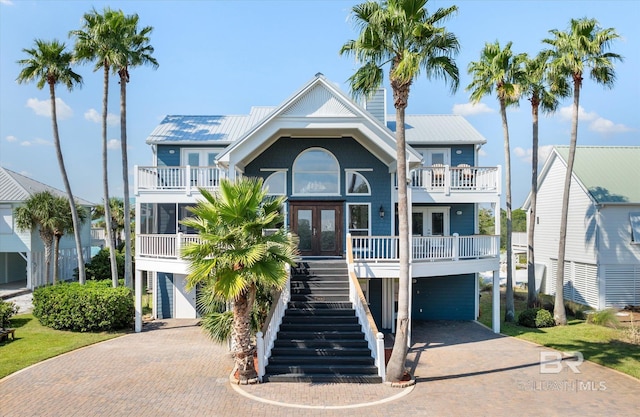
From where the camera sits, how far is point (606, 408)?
9859mm

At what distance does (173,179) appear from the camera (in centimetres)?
1833

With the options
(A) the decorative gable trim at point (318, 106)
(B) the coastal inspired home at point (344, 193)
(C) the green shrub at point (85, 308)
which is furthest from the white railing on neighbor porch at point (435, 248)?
(C) the green shrub at point (85, 308)

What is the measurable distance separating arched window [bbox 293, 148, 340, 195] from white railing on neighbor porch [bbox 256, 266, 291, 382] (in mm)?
4983

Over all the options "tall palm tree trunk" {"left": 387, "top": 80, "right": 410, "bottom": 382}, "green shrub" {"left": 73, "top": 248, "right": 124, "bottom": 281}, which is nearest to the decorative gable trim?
"tall palm tree trunk" {"left": 387, "top": 80, "right": 410, "bottom": 382}

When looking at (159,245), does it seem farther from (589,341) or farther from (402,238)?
(589,341)

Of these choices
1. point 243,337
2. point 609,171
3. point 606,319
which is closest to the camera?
point 243,337

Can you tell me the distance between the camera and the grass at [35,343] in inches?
516

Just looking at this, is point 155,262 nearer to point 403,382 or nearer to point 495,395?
point 403,382

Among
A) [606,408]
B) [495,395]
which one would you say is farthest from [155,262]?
[606,408]

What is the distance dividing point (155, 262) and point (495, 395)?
40.8 ft

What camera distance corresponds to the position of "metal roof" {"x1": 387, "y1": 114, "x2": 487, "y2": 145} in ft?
70.1

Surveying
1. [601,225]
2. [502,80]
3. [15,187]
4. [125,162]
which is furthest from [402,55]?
[15,187]

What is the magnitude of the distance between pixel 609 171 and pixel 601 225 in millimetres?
3904

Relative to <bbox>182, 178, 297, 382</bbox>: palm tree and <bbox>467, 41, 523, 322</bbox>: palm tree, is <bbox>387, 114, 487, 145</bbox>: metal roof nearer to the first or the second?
<bbox>467, 41, 523, 322</bbox>: palm tree
